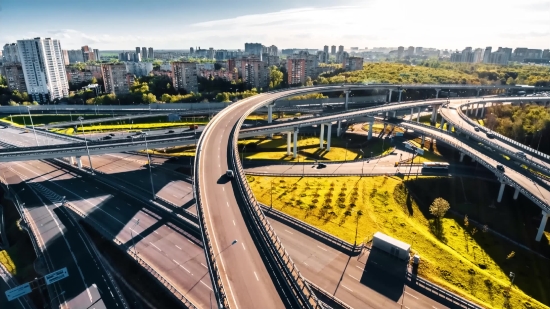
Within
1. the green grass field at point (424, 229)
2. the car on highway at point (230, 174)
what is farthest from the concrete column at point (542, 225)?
the car on highway at point (230, 174)

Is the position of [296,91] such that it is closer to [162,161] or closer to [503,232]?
[162,161]

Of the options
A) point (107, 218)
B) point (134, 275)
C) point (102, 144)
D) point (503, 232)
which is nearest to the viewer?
point (134, 275)

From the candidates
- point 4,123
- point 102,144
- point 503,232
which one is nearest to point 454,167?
point 503,232

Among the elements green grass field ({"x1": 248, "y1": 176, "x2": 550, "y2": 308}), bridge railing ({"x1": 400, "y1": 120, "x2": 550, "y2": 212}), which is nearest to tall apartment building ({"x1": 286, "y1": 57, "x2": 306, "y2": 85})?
bridge railing ({"x1": 400, "y1": 120, "x2": 550, "y2": 212})

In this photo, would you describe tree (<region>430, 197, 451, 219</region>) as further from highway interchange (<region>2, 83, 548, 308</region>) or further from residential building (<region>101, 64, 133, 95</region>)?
residential building (<region>101, 64, 133, 95</region>)

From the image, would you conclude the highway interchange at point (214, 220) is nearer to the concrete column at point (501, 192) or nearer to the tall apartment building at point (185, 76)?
the concrete column at point (501, 192)

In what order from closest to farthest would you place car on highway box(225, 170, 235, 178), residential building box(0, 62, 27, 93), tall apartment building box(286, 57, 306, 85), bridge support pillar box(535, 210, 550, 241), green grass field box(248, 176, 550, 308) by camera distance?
green grass field box(248, 176, 550, 308) < car on highway box(225, 170, 235, 178) < bridge support pillar box(535, 210, 550, 241) < residential building box(0, 62, 27, 93) < tall apartment building box(286, 57, 306, 85)
